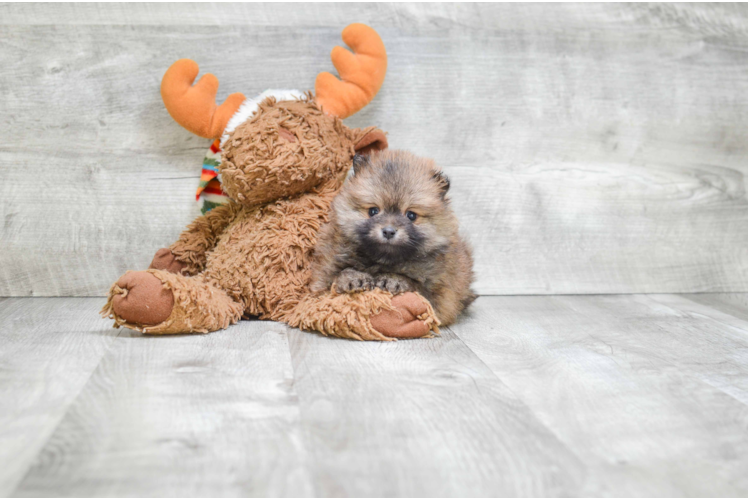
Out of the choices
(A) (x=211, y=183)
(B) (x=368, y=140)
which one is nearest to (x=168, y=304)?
(A) (x=211, y=183)

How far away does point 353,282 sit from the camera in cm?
143

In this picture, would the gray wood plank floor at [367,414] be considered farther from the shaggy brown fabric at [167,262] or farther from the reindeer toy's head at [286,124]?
the reindeer toy's head at [286,124]

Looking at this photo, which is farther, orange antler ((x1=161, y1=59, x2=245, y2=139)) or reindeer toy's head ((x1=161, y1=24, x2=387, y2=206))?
orange antler ((x1=161, y1=59, x2=245, y2=139))

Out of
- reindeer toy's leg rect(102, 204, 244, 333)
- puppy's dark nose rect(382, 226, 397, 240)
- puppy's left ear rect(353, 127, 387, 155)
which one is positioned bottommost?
reindeer toy's leg rect(102, 204, 244, 333)

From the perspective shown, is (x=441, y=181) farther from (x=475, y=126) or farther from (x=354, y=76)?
(x=475, y=126)

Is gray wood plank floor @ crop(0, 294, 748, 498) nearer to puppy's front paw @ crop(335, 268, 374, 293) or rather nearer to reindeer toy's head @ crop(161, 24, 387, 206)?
puppy's front paw @ crop(335, 268, 374, 293)

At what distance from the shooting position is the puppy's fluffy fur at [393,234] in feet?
4.63

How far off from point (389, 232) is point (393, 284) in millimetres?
140

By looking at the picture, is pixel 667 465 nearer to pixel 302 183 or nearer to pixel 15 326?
pixel 302 183

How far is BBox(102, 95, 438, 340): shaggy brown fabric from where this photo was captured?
1.42m

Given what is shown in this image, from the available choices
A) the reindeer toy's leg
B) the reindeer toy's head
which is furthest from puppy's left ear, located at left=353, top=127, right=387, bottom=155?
the reindeer toy's leg

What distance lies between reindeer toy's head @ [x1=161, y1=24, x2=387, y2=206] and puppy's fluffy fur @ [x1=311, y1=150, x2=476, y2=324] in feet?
0.45

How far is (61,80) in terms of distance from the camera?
5.95ft

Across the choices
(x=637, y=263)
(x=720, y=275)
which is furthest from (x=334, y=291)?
(x=720, y=275)
